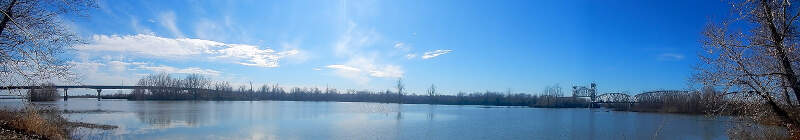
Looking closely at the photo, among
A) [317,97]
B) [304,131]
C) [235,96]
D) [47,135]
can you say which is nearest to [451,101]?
[317,97]

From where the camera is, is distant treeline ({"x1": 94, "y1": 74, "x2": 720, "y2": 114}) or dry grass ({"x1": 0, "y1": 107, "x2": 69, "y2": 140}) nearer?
dry grass ({"x1": 0, "y1": 107, "x2": 69, "y2": 140})

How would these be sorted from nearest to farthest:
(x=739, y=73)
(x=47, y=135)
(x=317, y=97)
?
(x=739, y=73)
(x=47, y=135)
(x=317, y=97)

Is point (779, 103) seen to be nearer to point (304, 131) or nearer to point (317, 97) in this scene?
point (304, 131)

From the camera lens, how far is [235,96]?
120 metres

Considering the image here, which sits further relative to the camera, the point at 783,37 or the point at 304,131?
the point at 304,131

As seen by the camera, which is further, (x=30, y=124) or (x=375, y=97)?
(x=375, y=97)

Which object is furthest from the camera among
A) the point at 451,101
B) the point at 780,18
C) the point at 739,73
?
the point at 451,101

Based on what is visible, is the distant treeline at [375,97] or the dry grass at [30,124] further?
the distant treeline at [375,97]

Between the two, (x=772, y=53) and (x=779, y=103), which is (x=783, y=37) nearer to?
(x=772, y=53)

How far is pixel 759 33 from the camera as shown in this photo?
949 centimetres

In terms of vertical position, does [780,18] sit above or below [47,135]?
above

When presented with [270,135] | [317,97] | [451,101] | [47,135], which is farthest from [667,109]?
[317,97]

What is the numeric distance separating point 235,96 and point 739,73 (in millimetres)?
119483

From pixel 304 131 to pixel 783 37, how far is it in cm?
1829
